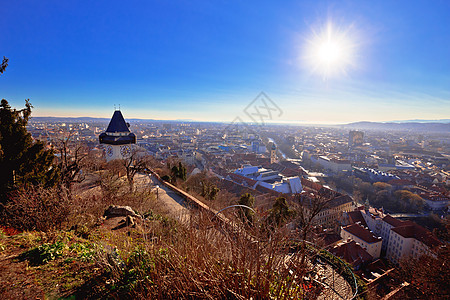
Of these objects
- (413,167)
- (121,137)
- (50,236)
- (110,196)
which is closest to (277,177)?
(121,137)

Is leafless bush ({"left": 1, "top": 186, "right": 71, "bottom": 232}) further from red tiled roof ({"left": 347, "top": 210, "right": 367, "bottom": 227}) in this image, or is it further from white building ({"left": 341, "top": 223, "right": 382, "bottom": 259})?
red tiled roof ({"left": 347, "top": 210, "right": 367, "bottom": 227})

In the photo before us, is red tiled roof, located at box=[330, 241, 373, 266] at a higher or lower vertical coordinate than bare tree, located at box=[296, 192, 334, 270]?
lower

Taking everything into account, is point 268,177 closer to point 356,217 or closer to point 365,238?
point 356,217

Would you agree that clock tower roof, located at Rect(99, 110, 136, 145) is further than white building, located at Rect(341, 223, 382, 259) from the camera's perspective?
Yes

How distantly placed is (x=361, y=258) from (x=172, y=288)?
11.8m

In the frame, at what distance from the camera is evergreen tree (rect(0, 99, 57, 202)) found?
5586 mm

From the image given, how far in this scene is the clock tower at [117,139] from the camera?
1525cm

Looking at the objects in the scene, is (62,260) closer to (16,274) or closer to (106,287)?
(16,274)

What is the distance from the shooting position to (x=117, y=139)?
15.2m

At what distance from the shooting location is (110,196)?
782 cm

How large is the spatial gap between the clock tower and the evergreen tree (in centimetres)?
890

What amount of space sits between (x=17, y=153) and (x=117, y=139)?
31.3 ft

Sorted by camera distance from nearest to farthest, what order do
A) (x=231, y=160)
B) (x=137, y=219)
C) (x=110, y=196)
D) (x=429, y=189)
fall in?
(x=137, y=219), (x=110, y=196), (x=429, y=189), (x=231, y=160)

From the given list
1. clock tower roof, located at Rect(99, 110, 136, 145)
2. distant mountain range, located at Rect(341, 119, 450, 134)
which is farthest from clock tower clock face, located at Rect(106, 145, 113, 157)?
distant mountain range, located at Rect(341, 119, 450, 134)
